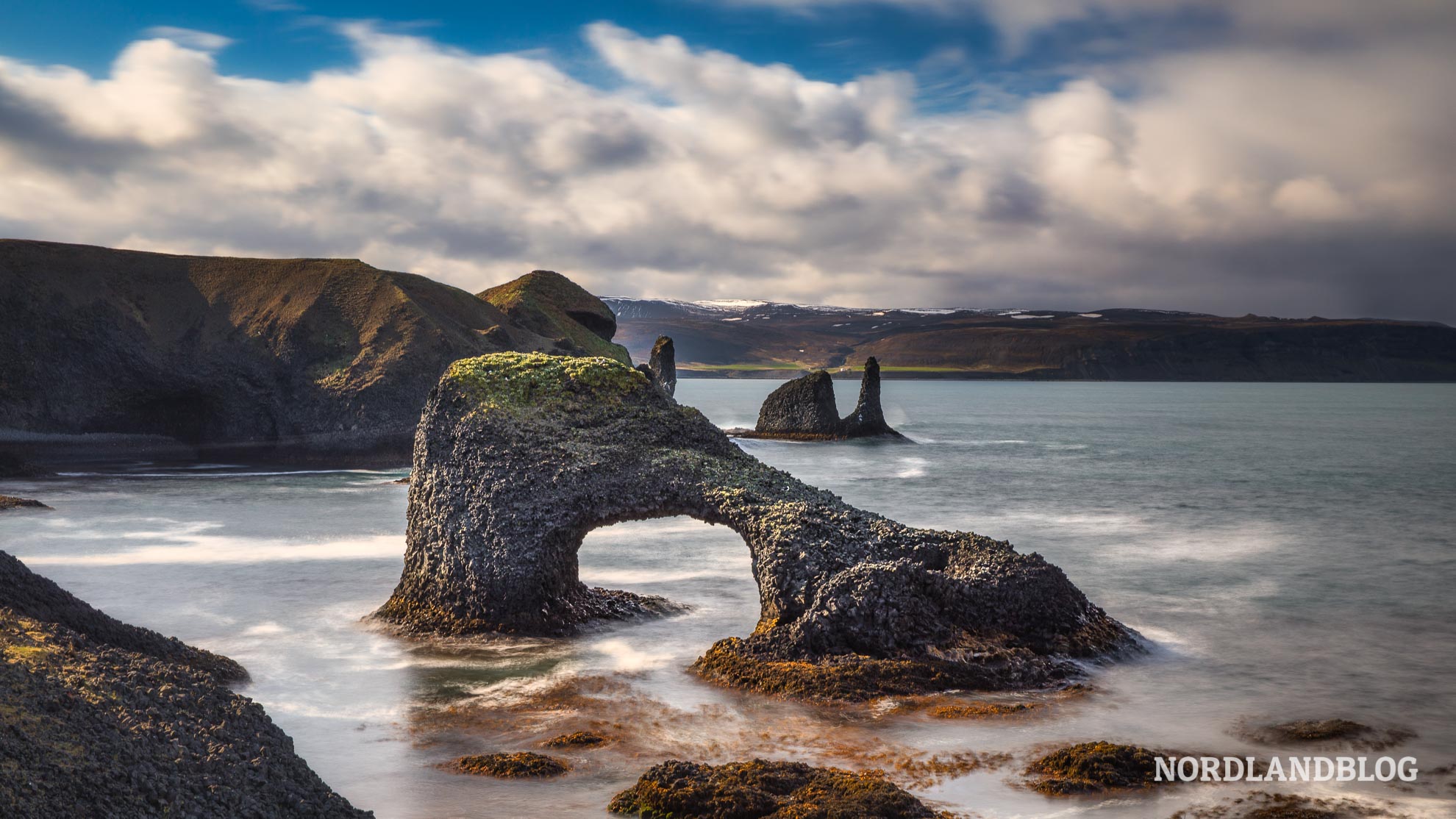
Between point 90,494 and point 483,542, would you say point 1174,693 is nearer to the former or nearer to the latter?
point 483,542

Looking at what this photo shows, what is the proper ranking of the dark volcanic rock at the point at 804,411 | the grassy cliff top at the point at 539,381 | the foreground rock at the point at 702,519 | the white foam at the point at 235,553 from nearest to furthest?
1. the foreground rock at the point at 702,519
2. the grassy cliff top at the point at 539,381
3. the white foam at the point at 235,553
4. the dark volcanic rock at the point at 804,411

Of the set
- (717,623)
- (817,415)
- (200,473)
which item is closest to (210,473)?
(200,473)

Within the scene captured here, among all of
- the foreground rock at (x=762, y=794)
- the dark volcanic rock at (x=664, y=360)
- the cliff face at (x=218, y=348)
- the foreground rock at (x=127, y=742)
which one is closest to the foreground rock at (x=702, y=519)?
the foreground rock at (x=762, y=794)

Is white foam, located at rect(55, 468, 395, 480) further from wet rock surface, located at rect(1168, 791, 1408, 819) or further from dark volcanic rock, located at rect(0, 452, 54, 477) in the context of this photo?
wet rock surface, located at rect(1168, 791, 1408, 819)

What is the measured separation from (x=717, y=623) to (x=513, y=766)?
6.13m

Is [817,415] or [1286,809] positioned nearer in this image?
[1286,809]

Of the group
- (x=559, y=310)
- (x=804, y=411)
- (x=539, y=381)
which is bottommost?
(x=804, y=411)

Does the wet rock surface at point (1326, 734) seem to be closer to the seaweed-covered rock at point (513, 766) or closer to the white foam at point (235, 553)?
the seaweed-covered rock at point (513, 766)

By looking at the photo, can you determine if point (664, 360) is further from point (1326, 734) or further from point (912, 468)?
point (1326, 734)

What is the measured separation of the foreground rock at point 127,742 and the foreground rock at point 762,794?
225cm

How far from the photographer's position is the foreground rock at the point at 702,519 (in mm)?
11258

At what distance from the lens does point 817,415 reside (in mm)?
62406

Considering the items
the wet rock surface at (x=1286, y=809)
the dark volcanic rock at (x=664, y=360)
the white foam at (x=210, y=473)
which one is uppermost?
the dark volcanic rock at (x=664, y=360)

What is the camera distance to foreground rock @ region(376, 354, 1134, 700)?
36.9 feet
